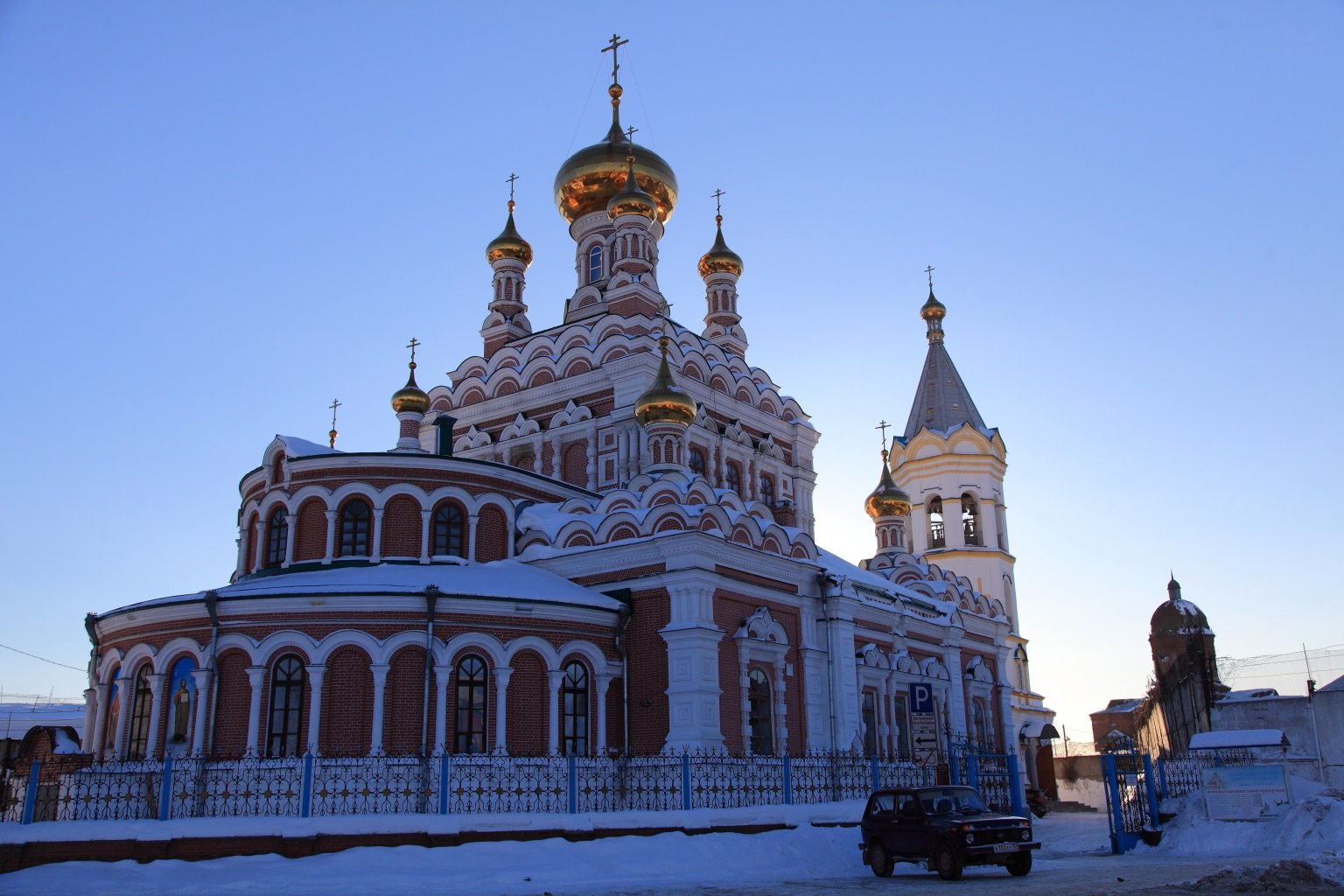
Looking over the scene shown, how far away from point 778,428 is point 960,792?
590 inches

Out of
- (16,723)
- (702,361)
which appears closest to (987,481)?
(702,361)

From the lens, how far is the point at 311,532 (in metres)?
18.3

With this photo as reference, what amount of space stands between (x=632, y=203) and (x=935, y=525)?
1296 cm

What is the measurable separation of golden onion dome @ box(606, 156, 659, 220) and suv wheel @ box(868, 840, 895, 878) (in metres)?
16.7

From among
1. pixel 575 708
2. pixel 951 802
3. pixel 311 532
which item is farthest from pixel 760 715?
pixel 311 532

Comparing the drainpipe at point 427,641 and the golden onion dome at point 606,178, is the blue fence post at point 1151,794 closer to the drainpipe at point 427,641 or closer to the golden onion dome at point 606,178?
the drainpipe at point 427,641

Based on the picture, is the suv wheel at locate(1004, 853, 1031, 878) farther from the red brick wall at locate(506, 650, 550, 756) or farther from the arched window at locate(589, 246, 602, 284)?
the arched window at locate(589, 246, 602, 284)

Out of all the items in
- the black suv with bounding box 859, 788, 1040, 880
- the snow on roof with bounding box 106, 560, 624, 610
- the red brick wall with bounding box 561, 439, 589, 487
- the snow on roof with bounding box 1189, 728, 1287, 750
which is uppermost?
the red brick wall with bounding box 561, 439, 589, 487

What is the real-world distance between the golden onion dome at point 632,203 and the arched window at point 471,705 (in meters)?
12.7

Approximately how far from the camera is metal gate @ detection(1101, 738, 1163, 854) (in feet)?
42.4

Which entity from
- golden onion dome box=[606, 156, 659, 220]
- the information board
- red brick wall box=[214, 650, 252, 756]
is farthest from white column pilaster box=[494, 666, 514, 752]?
golden onion dome box=[606, 156, 659, 220]

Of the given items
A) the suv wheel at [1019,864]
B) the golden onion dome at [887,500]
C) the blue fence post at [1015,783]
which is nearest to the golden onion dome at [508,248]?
the golden onion dome at [887,500]

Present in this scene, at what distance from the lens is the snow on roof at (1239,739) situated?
13.6 meters

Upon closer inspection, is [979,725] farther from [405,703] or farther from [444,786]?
[444,786]
